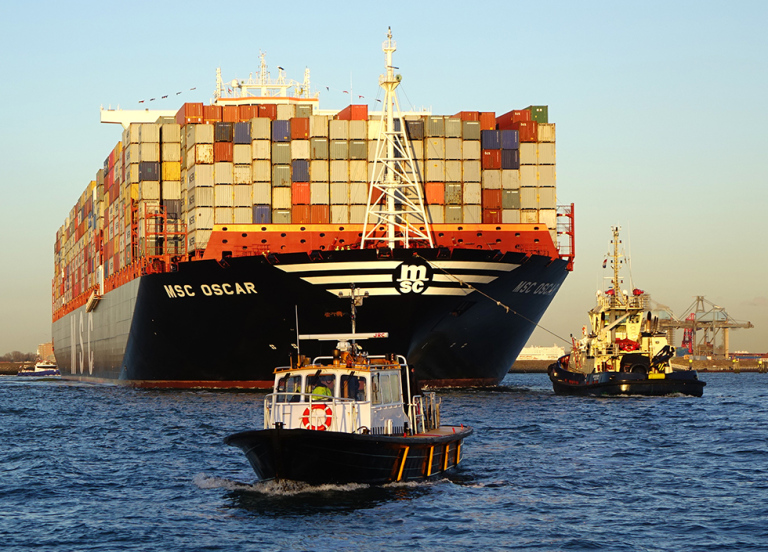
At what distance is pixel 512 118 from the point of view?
6400 cm

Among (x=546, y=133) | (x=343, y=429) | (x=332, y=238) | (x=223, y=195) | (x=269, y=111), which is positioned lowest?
(x=343, y=429)

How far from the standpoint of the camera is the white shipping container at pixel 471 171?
59469mm

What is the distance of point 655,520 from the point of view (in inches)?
809

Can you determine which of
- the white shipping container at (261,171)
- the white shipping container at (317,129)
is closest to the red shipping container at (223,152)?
the white shipping container at (261,171)

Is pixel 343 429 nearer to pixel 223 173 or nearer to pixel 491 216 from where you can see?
pixel 223 173

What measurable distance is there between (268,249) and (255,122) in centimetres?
846

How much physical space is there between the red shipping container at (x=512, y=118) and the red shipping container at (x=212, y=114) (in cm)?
1828

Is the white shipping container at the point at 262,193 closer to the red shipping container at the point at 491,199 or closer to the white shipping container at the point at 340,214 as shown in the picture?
the white shipping container at the point at 340,214

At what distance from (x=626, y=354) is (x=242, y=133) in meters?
26.1

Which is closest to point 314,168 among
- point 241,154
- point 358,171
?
point 358,171

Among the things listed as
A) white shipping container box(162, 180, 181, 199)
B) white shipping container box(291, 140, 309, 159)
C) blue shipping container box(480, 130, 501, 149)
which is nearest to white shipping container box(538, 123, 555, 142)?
blue shipping container box(480, 130, 501, 149)

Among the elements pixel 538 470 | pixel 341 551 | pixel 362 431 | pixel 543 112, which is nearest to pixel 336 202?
pixel 543 112

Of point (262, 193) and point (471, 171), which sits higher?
point (471, 171)

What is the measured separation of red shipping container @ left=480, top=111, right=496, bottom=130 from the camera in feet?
203
